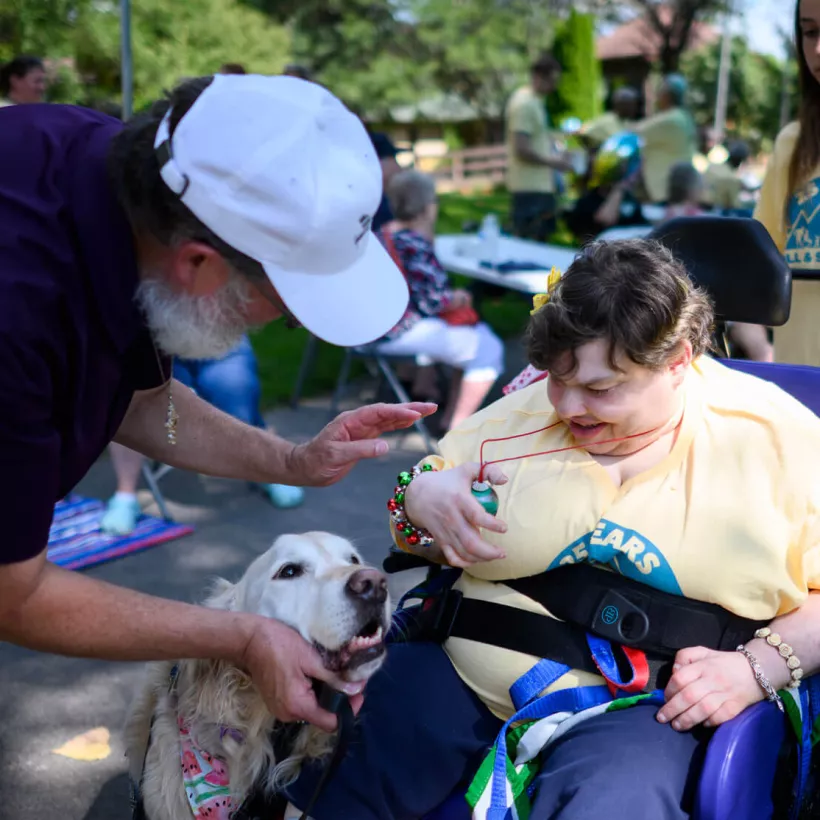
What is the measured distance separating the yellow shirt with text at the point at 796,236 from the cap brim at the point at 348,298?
145 centimetres

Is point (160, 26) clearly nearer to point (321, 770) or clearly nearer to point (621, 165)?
point (621, 165)

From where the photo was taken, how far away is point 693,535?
5.73 ft

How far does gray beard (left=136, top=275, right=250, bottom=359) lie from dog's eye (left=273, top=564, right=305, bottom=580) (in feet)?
2.06

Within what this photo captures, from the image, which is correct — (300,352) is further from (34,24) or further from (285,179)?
(285,179)

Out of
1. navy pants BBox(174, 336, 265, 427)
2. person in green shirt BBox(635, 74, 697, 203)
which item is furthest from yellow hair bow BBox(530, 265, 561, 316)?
person in green shirt BBox(635, 74, 697, 203)

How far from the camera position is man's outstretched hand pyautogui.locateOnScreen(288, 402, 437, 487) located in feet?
6.26

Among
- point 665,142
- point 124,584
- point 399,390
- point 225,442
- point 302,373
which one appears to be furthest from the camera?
point 665,142

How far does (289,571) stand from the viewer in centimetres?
204

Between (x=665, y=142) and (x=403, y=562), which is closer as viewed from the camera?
(x=403, y=562)

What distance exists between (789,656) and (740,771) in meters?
0.27

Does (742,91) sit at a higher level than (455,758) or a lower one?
lower

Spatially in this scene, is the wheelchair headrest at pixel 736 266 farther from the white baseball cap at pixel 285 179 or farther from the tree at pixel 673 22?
the tree at pixel 673 22

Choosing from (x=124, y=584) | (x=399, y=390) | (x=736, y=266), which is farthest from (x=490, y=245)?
(x=736, y=266)

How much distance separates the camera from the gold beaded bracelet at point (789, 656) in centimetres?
171
